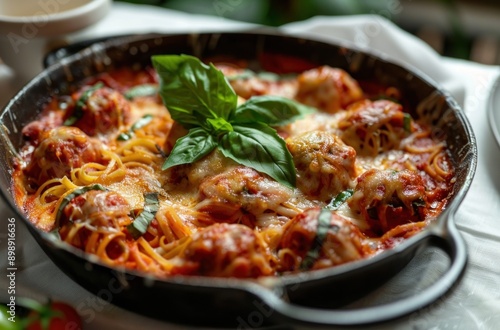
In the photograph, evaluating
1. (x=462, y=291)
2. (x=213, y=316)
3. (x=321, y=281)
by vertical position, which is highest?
(x=321, y=281)

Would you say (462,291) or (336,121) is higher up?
(336,121)

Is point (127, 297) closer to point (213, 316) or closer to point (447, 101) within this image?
point (213, 316)

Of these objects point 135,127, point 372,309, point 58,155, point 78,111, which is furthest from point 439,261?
point 78,111

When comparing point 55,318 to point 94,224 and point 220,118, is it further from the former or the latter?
point 220,118

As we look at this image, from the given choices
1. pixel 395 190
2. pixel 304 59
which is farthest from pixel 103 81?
pixel 395 190

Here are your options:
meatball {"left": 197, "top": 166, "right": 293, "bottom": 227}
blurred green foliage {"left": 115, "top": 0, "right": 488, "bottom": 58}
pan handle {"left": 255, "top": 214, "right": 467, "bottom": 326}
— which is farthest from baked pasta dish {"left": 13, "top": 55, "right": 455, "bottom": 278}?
blurred green foliage {"left": 115, "top": 0, "right": 488, "bottom": 58}

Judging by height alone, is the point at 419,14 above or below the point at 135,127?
below

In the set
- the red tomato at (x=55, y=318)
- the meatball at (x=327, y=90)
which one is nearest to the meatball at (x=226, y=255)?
the red tomato at (x=55, y=318)
